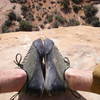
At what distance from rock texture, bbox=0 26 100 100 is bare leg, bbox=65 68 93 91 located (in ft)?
3.74

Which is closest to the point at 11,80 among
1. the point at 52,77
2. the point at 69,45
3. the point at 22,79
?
the point at 22,79

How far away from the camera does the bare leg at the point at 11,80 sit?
3.15 meters

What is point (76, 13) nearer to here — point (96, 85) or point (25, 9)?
point (25, 9)

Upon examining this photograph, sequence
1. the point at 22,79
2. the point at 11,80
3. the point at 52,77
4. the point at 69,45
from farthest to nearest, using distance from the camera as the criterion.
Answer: the point at 69,45 → the point at 52,77 → the point at 22,79 → the point at 11,80

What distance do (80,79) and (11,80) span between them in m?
0.67

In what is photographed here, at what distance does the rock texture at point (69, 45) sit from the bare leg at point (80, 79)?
114cm

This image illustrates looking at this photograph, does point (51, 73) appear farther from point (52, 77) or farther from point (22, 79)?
point (22, 79)

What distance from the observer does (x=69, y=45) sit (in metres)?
6.11

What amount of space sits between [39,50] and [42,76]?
12.7 inches

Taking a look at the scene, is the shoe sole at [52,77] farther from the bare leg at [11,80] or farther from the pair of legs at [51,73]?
the bare leg at [11,80]

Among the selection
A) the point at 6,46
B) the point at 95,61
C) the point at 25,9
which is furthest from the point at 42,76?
the point at 25,9

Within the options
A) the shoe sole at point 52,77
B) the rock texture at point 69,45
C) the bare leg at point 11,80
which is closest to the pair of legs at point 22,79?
the bare leg at point 11,80

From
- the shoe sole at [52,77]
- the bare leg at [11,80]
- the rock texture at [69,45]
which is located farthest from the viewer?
the rock texture at [69,45]

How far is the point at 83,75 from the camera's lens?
3.19 metres
